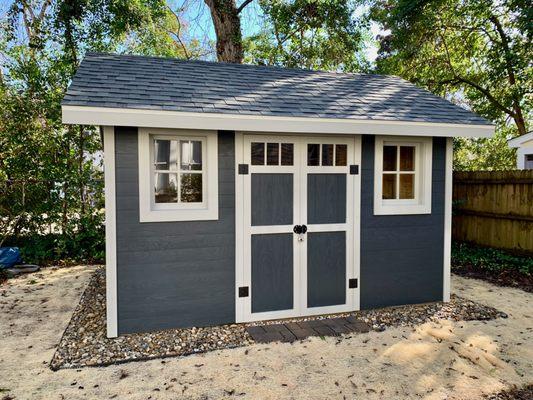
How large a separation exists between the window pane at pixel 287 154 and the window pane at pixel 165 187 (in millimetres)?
1128

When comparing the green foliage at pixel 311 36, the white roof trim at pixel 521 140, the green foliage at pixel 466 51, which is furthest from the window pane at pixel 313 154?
the green foliage at pixel 311 36

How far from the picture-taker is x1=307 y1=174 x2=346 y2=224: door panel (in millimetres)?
4301

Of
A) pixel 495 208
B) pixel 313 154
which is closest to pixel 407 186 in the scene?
pixel 313 154

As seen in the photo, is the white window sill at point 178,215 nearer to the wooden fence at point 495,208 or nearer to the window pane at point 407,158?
the window pane at point 407,158

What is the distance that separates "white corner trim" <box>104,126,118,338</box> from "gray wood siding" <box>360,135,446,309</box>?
2.61 m

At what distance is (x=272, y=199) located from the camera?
13.7 feet

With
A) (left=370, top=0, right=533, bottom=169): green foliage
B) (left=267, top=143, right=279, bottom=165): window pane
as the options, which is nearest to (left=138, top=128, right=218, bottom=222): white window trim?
(left=267, top=143, right=279, bottom=165): window pane

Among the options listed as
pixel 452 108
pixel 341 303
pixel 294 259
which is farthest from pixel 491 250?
pixel 294 259

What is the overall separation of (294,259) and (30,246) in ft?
18.5

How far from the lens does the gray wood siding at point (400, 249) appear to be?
4480mm

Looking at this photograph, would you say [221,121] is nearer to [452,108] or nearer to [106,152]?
[106,152]

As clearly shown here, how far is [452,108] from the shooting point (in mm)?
4934

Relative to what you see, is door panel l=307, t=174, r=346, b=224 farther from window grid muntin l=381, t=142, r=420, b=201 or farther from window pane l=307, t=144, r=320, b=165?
window grid muntin l=381, t=142, r=420, b=201

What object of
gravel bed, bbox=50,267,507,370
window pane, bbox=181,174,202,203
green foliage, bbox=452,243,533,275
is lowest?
gravel bed, bbox=50,267,507,370
